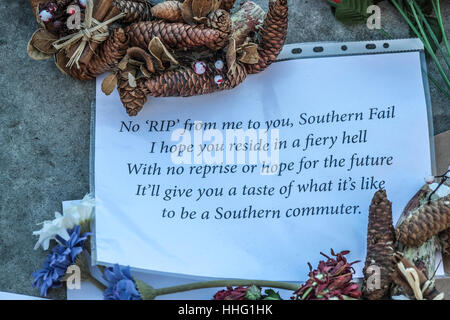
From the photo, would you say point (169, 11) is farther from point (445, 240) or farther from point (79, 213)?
point (445, 240)

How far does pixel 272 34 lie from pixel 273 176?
0.27 metres

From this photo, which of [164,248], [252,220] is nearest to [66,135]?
[164,248]

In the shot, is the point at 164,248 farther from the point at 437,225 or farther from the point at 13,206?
the point at 437,225

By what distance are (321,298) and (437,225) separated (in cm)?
25

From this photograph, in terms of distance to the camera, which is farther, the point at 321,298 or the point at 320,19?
the point at 320,19

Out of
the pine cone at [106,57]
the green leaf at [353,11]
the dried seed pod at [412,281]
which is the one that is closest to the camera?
the dried seed pod at [412,281]

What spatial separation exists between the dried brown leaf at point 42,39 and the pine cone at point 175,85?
0.15 meters

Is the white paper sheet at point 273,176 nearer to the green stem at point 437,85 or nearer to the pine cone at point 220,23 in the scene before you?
the green stem at point 437,85

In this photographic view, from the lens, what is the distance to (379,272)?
1146mm

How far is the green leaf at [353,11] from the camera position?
50.9 inches

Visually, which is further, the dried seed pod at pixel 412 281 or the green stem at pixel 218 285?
the green stem at pixel 218 285

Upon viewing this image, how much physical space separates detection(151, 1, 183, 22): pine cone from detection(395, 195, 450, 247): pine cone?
21.5 inches

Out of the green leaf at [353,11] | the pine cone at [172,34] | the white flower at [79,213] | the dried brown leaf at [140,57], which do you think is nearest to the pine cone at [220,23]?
the pine cone at [172,34]

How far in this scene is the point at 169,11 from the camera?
1.19m
